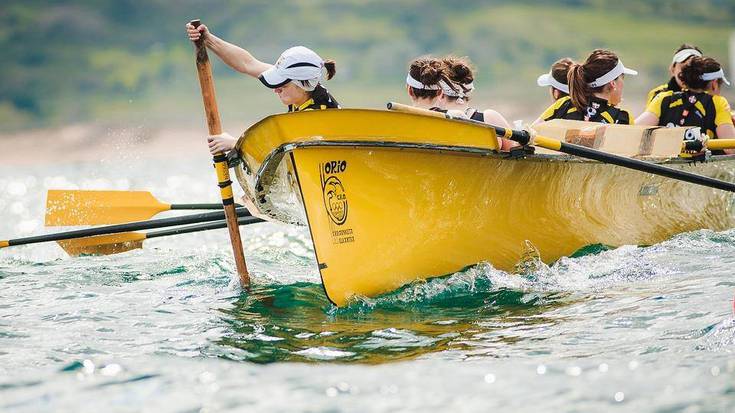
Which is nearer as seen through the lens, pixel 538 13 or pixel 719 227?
pixel 719 227

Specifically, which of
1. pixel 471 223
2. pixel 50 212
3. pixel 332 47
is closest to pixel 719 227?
pixel 471 223

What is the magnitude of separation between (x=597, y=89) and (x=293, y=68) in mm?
3217

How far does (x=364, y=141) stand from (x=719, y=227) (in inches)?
209

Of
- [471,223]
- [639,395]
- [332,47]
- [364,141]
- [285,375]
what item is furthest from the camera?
[332,47]

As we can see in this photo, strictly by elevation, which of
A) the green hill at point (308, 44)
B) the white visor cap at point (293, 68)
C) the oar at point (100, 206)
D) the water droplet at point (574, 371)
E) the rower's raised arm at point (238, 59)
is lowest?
the water droplet at point (574, 371)

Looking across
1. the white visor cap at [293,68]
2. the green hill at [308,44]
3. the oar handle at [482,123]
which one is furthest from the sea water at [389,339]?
the green hill at [308,44]

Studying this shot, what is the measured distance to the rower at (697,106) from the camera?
414 inches

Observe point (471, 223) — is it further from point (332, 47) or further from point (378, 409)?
point (332, 47)

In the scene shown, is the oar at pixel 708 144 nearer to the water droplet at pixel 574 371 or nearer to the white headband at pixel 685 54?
the white headband at pixel 685 54

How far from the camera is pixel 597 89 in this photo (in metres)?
9.82

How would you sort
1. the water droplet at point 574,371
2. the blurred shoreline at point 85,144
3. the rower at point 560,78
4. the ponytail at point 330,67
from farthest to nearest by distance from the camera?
the blurred shoreline at point 85,144
the rower at point 560,78
the ponytail at point 330,67
the water droplet at point 574,371

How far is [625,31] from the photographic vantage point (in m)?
87.2

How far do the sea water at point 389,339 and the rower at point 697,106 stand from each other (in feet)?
4.08

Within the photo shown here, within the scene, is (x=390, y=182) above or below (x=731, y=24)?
Answer: below
